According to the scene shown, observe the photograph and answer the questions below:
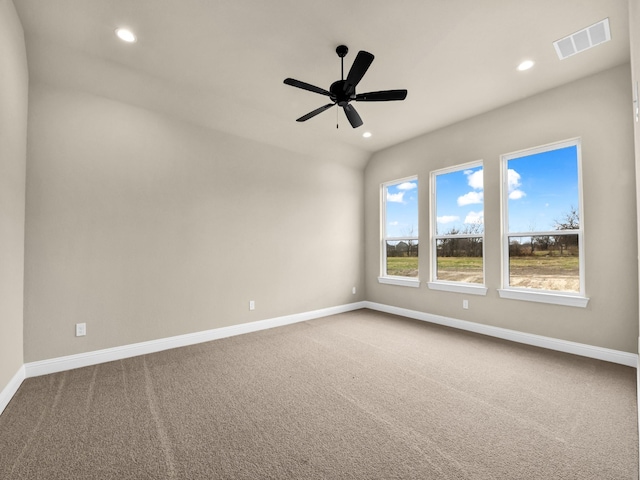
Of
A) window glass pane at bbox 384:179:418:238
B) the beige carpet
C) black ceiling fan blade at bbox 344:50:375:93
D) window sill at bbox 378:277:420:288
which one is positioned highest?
black ceiling fan blade at bbox 344:50:375:93

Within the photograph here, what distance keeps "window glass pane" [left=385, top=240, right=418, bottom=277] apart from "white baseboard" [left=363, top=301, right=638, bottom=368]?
67 centimetres

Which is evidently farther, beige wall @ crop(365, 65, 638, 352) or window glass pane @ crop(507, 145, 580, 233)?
window glass pane @ crop(507, 145, 580, 233)

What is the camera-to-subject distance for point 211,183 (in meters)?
3.90

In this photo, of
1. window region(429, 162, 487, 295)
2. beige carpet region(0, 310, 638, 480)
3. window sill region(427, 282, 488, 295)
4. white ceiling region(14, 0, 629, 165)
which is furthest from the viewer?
window region(429, 162, 487, 295)

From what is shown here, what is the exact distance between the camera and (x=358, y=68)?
2289 mm

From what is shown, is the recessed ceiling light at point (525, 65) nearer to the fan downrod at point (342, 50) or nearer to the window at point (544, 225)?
the window at point (544, 225)

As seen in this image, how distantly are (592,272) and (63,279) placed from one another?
18.0ft

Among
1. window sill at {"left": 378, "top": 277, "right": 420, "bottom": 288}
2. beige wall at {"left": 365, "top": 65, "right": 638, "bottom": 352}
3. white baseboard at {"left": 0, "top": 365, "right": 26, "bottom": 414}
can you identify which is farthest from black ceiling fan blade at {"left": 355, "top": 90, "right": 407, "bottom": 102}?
white baseboard at {"left": 0, "top": 365, "right": 26, "bottom": 414}

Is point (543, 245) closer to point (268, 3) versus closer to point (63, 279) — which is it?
point (268, 3)

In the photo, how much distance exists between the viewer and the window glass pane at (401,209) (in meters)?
5.08

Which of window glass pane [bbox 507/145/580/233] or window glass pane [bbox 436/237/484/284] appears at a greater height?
window glass pane [bbox 507/145/580/233]

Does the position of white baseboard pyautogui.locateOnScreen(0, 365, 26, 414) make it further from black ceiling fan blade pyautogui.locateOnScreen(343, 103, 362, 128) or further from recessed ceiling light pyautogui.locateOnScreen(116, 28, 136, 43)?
black ceiling fan blade pyautogui.locateOnScreen(343, 103, 362, 128)

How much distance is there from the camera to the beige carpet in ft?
5.32

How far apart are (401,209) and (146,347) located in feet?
14.3
